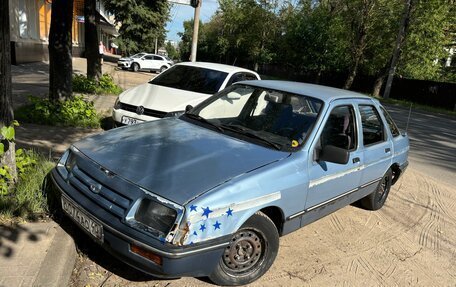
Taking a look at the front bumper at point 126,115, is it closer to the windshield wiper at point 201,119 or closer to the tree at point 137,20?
the windshield wiper at point 201,119

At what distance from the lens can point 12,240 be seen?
10.5 feet

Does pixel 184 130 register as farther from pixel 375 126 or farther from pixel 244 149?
pixel 375 126

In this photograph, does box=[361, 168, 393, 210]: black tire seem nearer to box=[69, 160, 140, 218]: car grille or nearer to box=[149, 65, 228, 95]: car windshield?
box=[69, 160, 140, 218]: car grille

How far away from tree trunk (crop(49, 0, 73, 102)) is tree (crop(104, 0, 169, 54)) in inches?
1231

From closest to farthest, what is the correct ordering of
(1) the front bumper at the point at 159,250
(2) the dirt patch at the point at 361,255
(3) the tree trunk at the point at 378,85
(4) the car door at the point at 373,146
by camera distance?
(1) the front bumper at the point at 159,250 → (2) the dirt patch at the point at 361,255 → (4) the car door at the point at 373,146 → (3) the tree trunk at the point at 378,85

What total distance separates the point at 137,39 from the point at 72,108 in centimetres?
3441

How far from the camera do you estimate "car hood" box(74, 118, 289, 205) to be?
2.87 metres

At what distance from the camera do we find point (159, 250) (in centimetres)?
262

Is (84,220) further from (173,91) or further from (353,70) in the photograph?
(353,70)

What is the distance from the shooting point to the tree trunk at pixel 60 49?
7.54 metres

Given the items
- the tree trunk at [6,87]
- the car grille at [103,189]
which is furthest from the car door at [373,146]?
the tree trunk at [6,87]

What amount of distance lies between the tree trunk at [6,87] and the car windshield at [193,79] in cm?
404

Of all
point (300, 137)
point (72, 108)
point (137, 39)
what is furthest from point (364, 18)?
point (300, 137)

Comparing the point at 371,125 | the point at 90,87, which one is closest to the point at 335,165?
the point at 371,125
